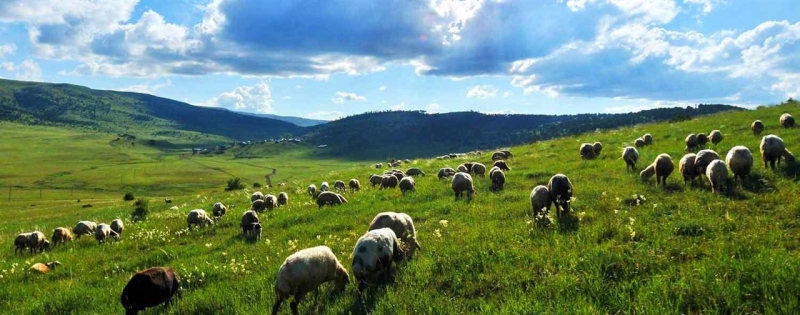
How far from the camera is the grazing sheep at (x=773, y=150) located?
55.8ft

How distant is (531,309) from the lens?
23.5 feet

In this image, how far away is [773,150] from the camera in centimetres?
1708

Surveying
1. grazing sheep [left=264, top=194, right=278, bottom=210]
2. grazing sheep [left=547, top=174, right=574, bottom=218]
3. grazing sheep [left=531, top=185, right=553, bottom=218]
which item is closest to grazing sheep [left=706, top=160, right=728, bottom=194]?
grazing sheep [left=547, top=174, right=574, bottom=218]

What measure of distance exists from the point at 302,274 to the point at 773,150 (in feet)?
60.5

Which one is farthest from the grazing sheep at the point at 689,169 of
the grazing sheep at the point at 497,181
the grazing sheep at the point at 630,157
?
the grazing sheep at the point at 497,181

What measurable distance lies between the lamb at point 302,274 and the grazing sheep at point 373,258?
0.60 m

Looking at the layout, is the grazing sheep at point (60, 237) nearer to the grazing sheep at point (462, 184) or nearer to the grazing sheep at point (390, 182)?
the grazing sheep at point (390, 182)

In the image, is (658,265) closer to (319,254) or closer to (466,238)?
Result: (466,238)

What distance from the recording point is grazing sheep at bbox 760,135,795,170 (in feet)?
55.8

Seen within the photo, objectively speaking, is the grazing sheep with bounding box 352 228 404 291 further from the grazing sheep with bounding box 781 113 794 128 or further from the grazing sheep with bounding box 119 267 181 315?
the grazing sheep with bounding box 781 113 794 128

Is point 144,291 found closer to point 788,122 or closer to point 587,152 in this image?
point 587,152

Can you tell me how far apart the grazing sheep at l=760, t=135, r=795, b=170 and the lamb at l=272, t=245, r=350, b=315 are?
57.7ft

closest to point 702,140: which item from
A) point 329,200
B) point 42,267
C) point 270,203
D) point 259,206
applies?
point 329,200

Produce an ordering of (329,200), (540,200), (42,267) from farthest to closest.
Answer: (329,200) < (42,267) < (540,200)
